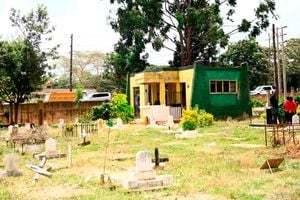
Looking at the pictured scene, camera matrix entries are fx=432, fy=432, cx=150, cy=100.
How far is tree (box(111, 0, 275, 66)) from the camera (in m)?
34.7

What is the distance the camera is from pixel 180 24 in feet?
112

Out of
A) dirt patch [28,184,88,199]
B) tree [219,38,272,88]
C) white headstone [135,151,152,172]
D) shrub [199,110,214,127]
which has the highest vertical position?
tree [219,38,272,88]

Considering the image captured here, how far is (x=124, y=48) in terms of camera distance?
124ft

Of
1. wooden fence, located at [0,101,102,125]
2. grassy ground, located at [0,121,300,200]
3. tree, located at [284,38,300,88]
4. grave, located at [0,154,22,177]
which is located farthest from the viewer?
tree, located at [284,38,300,88]

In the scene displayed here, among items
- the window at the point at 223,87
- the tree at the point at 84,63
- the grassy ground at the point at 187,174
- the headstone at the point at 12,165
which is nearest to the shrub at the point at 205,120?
the window at the point at 223,87

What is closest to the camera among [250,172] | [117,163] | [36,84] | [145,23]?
[250,172]

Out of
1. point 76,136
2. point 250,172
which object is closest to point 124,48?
point 76,136

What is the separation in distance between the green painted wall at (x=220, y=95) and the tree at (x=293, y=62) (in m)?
30.8

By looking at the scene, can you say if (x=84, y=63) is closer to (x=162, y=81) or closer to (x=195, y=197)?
(x=162, y=81)

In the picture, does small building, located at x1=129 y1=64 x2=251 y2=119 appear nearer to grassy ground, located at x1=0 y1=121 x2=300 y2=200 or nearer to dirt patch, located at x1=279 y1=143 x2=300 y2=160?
grassy ground, located at x1=0 y1=121 x2=300 y2=200

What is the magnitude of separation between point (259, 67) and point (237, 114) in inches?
1053

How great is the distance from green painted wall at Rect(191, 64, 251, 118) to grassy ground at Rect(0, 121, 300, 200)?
1264 cm

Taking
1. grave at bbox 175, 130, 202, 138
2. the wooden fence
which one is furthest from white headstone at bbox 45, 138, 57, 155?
the wooden fence

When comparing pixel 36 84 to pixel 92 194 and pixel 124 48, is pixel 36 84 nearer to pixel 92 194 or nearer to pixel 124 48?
pixel 124 48
